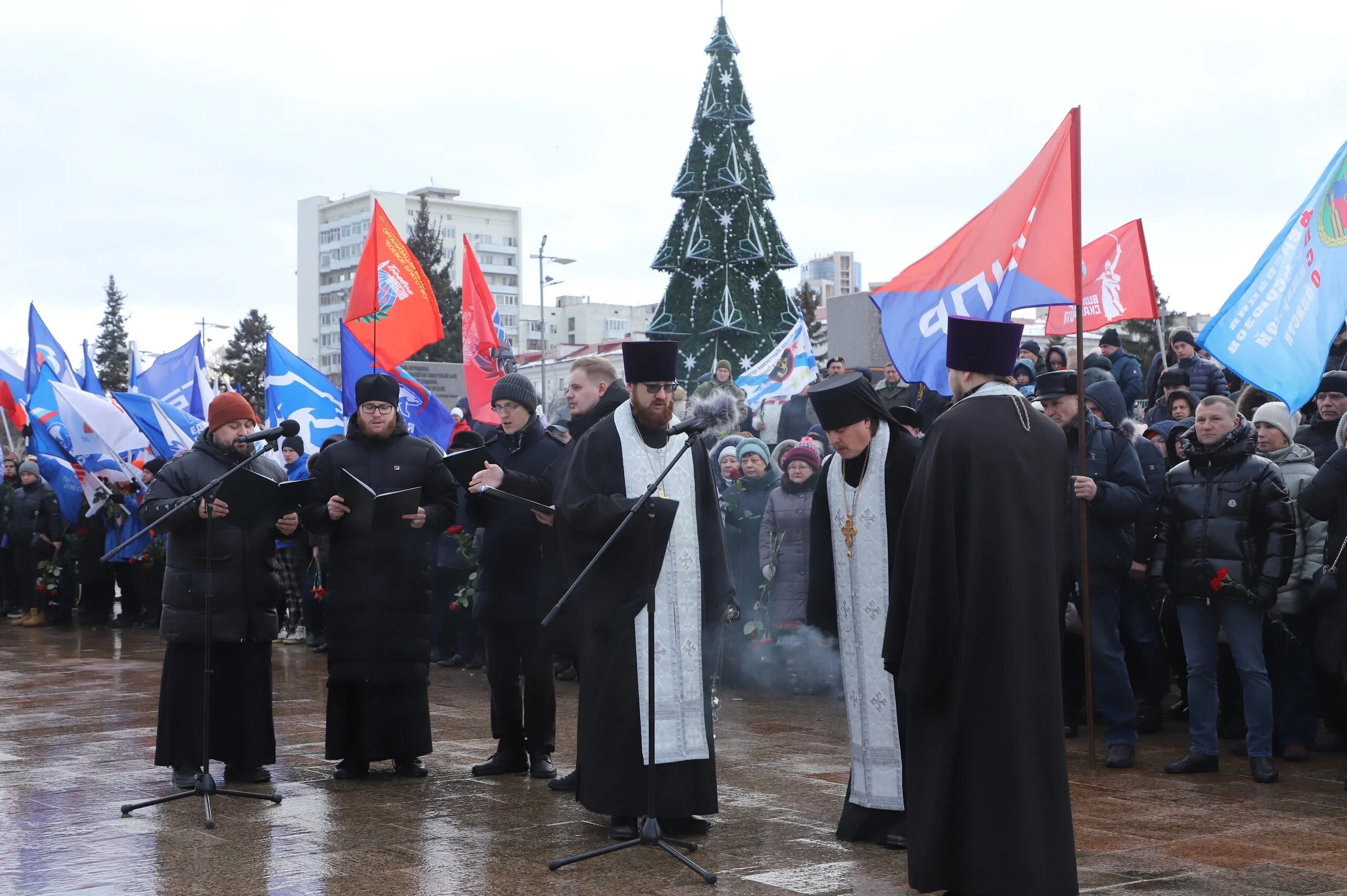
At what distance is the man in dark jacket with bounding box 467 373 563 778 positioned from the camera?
7645mm

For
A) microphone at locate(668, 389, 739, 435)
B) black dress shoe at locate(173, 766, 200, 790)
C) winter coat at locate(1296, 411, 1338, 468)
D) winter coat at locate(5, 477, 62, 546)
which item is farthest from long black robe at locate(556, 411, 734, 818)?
winter coat at locate(5, 477, 62, 546)

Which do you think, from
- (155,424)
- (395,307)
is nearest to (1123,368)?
(395,307)

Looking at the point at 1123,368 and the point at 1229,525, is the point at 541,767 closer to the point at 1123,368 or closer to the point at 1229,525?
the point at 1229,525

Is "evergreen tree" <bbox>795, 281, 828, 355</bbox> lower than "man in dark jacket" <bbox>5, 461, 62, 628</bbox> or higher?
higher

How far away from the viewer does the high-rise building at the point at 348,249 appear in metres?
132

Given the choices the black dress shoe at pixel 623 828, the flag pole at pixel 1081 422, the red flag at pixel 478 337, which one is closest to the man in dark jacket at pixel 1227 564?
the flag pole at pixel 1081 422

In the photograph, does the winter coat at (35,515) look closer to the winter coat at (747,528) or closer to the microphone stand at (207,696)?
the winter coat at (747,528)

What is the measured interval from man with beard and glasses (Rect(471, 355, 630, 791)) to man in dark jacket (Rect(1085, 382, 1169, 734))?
3.08 metres

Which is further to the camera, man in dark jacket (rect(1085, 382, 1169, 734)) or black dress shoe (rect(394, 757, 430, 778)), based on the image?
man in dark jacket (rect(1085, 382, 1169, 734))

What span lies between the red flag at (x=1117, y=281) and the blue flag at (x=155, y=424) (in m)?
9.31

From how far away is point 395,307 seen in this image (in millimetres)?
13906

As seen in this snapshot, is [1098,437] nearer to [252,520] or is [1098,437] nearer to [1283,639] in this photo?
[1283,639]

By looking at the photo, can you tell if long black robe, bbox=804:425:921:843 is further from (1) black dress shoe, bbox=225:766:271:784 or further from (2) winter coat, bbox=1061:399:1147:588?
(1) black dress shoe, bbox=225:766:271:784

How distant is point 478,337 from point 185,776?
9.23 metres
